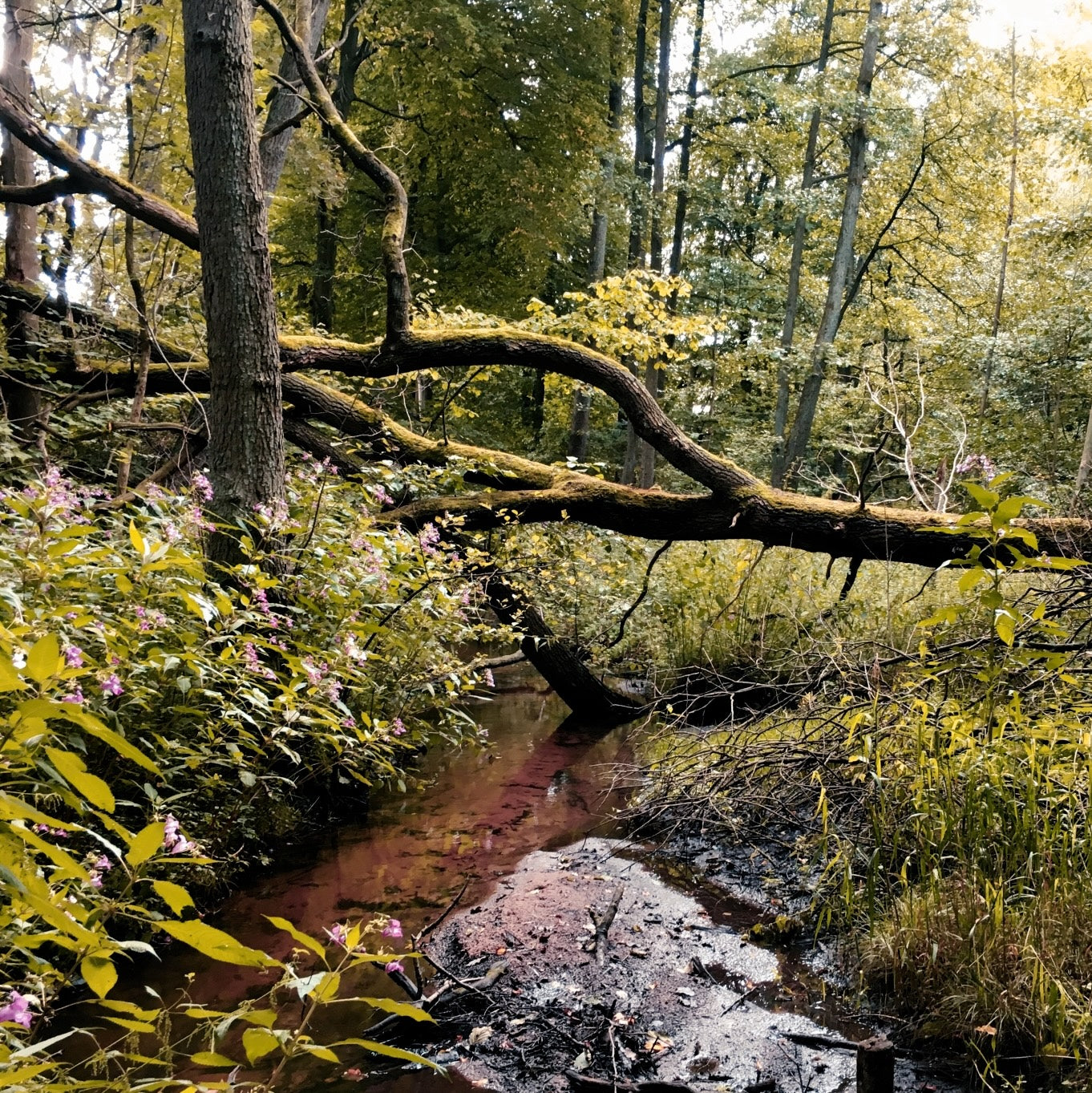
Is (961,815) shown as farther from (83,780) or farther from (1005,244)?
(1005,244)

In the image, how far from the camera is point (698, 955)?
3.40 m

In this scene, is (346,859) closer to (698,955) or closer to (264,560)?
(264,560)

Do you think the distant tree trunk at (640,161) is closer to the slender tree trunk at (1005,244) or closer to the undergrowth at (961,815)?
the slender tree trunk at (1005,244)

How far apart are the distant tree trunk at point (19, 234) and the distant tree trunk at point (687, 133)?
1248 cm

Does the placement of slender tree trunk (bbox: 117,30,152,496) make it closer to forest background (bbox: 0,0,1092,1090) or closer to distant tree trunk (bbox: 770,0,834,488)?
forest background (bbox: 0,0,1092,1090)

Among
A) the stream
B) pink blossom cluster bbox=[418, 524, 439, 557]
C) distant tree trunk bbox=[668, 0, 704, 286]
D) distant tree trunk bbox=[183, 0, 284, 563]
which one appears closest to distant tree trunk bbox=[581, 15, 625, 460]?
distant tree trunk bbox=[668, 0, 704, 286]

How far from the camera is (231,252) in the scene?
14.5 feet

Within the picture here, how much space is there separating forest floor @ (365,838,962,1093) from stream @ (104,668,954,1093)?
19 mm

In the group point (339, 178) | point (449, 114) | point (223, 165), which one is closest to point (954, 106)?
point (449, 114)

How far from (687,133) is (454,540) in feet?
52.7

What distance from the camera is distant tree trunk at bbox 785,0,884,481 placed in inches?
545

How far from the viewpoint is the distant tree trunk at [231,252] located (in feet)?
14.2

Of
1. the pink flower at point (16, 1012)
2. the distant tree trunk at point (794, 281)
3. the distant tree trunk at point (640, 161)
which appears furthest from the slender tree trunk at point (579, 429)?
the pink flower at point (16, 1012)

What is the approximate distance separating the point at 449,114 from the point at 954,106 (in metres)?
9.62
